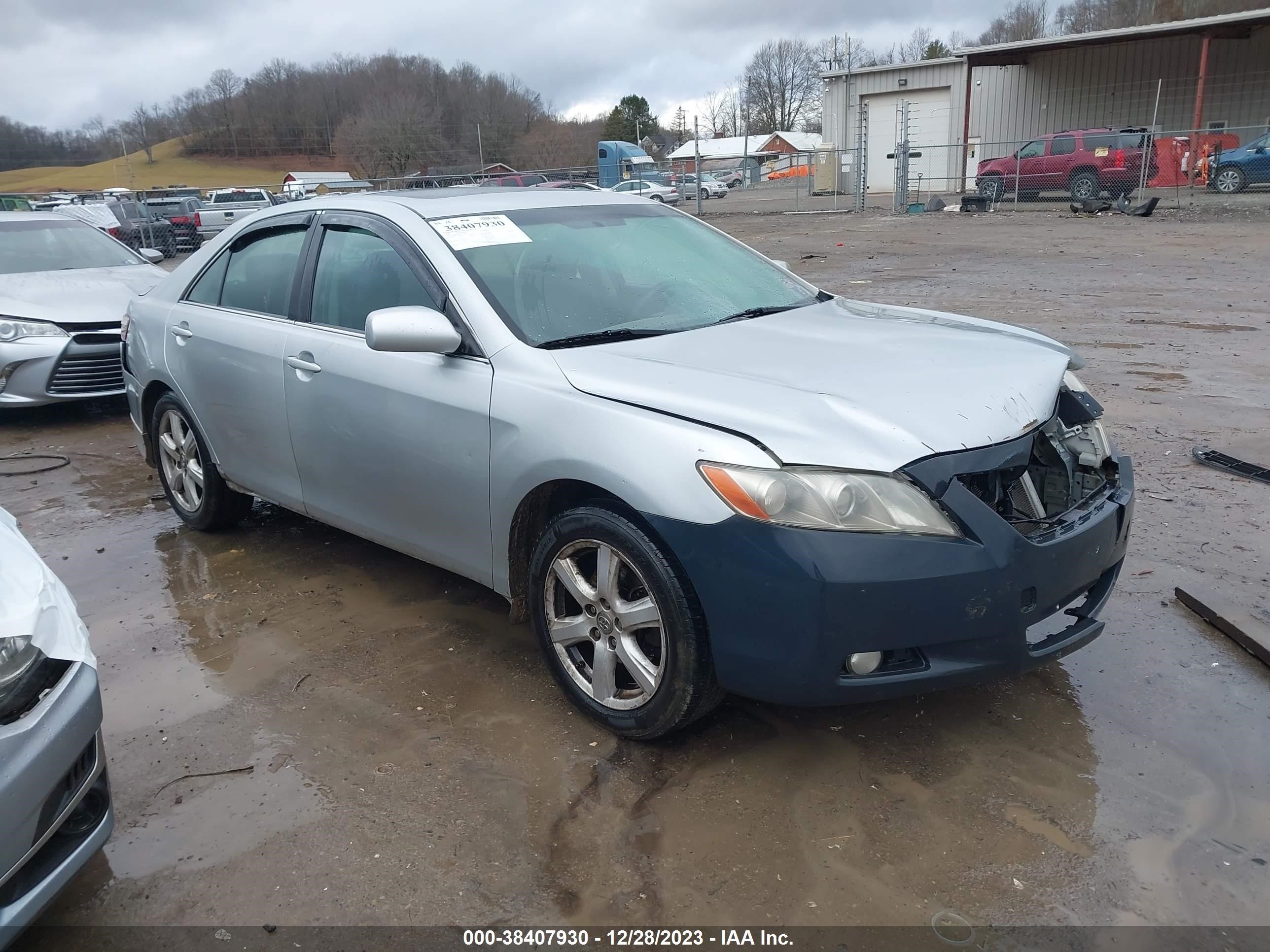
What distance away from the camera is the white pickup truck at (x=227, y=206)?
2709 centimetres

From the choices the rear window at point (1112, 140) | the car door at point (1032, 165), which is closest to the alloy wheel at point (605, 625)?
the rear window at point (1112, 140)

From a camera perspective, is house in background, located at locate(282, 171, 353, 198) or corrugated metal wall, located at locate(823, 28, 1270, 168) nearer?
corrugated metal wall, located at locate(823, 28, 1270, 168)

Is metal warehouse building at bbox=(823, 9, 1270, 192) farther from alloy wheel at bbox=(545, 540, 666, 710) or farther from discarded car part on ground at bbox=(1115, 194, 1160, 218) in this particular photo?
alloy wheel at bbox=(545, 540, 666, 710)

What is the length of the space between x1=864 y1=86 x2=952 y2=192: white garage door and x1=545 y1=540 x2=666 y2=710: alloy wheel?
110ft

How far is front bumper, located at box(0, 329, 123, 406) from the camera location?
759cm

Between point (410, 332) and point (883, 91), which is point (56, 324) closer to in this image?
point (410, 332)

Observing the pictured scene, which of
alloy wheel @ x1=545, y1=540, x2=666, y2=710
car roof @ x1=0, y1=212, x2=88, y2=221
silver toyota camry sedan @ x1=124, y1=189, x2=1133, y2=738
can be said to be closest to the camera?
silver toyota camry sedan @ x1=124, y1=189, x2=1133, y2=738

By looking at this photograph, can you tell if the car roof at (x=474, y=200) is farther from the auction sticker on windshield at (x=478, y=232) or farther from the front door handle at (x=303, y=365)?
the front door handle at (x=303, y=365)

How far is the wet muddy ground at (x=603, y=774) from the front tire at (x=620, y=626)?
0.17 meters

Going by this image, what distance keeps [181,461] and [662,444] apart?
3.36 m

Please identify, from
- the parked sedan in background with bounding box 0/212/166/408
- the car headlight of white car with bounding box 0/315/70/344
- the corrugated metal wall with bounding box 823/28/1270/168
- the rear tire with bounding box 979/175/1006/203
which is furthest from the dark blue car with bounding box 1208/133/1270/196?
the car headlight of white car with bounding box 0/315/70/344

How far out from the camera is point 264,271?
14.9 ft

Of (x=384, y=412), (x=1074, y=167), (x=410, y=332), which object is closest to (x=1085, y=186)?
(x=1074, y=167)

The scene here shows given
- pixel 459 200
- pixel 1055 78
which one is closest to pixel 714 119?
pixel 1055 78
